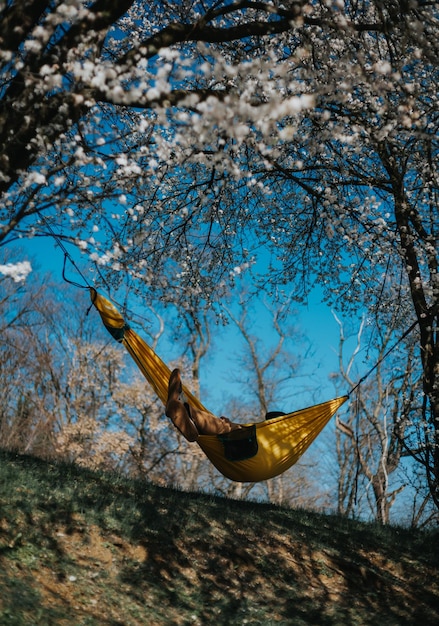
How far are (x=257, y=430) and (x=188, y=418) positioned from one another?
559 mm

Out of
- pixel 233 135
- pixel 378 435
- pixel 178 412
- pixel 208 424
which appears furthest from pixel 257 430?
pixel 378 435

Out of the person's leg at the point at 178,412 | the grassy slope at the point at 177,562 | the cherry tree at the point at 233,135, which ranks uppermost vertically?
the cherry tree at the point at 233,135

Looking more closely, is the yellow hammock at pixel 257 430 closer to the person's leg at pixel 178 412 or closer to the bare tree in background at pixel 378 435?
the person's leg at pixel 178 412

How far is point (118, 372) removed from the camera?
1416 cm

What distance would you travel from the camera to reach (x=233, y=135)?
2.52 meters

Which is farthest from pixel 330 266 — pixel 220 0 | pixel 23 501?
pixel 23 501

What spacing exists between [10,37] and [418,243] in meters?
3.88

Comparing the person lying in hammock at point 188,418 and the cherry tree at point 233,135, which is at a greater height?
the cherry tree at point 233,135

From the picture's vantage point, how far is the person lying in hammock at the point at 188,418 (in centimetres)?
464

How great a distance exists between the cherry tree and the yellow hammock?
444mm

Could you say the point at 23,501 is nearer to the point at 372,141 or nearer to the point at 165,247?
the point at 165,247

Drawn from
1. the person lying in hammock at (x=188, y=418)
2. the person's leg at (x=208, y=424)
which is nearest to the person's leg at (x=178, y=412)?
the person lying in hammock at (x=188, y=418)

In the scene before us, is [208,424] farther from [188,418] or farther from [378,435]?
[378,435]

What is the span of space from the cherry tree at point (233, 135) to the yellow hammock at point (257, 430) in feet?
1.46
